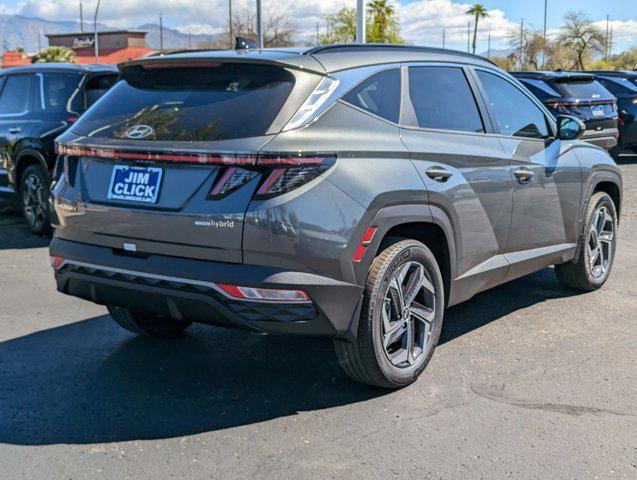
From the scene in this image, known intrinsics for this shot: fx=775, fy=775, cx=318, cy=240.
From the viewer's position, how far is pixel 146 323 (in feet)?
15.7

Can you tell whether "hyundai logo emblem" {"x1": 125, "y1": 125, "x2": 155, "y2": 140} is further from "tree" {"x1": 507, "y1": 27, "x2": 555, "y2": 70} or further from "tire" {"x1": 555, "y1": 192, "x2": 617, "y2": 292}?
"tree" {"x1": 507, "y1": 27, "x2": 555, "y2": 70}

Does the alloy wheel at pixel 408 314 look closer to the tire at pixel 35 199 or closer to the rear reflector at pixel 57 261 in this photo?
the rear reflector at pixel 57 261

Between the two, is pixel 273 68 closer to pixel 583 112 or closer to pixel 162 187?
pixel 162 187

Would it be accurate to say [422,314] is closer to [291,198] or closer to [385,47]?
[291,198]

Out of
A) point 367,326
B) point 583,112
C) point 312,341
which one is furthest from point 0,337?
point 583,112

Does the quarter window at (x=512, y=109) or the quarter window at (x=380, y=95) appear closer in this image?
the quarter window at (x=380, y=95)

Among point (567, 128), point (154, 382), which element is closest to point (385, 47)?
point (567, 128)

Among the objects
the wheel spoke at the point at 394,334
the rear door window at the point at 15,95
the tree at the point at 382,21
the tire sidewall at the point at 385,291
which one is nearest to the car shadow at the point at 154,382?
the tire sidewall at the point at 385,291

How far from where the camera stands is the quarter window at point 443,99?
4.33m

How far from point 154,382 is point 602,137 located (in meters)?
11.3

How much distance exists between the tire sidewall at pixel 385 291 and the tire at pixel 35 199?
5291 mm

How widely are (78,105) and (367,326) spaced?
18.4ft

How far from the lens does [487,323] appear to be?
5312 mm

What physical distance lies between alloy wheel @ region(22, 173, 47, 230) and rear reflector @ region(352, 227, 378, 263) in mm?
5560
